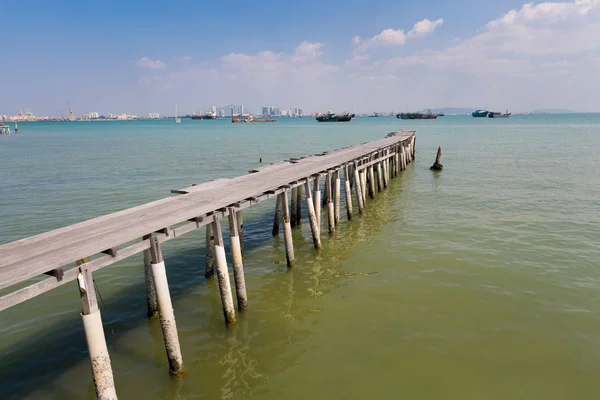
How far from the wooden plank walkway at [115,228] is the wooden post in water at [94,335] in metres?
0.62

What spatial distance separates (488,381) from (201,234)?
12.6 metres

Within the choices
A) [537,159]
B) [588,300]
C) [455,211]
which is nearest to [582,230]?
[455,211]

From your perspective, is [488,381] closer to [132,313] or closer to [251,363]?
[251,363]

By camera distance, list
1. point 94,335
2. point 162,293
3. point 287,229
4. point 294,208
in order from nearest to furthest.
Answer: point 94,335
point 162,293
point 287,229
point 294,208

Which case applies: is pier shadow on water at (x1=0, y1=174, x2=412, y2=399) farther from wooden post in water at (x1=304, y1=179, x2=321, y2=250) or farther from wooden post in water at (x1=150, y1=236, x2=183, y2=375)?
wooden post in water at (x1=150, y1=236, x2=183, y2=375)

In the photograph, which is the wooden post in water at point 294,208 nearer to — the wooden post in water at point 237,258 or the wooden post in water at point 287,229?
the wooden post in water at point 287,229

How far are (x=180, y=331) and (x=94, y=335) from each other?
348cm

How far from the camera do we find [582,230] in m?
15.6

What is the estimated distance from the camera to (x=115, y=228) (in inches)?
316

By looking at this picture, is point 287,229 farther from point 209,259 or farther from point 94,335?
point 94,335

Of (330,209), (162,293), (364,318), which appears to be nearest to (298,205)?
(330,209)

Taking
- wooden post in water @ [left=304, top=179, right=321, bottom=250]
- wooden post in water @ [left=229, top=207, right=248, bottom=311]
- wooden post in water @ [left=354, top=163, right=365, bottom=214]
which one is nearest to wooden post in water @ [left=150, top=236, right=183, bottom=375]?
wooden post in water @ [left=229, top=207, right=248, bottom=311]

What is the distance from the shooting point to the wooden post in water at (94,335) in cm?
570

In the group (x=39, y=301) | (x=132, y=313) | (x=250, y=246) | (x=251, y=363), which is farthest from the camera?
(x=250, y=246)
